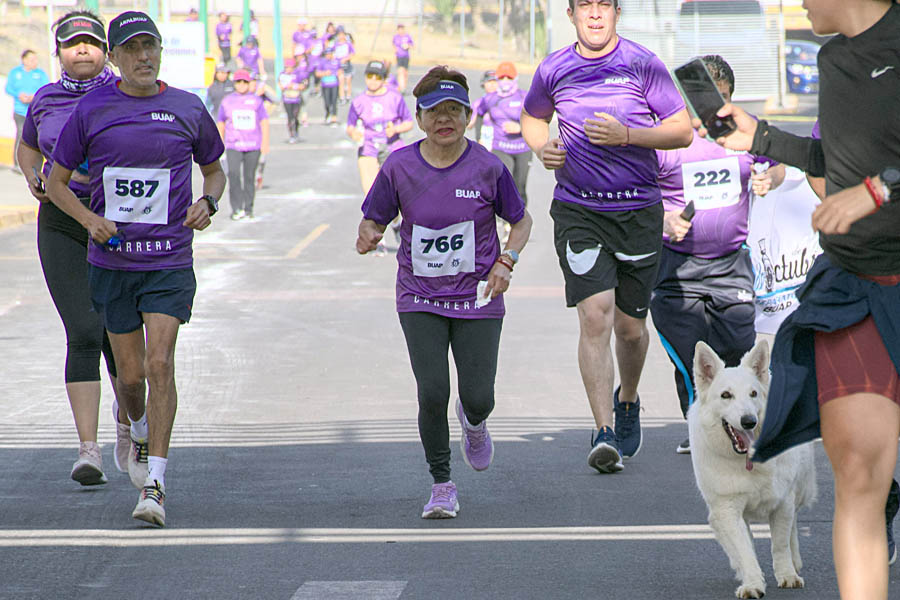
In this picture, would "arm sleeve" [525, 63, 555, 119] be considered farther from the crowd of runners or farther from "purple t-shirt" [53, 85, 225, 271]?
"purple t-shirt" [53, 85, 225, 271]

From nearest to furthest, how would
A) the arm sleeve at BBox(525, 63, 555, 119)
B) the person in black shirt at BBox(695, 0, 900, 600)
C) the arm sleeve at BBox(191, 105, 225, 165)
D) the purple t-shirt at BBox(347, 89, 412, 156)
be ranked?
the person in black shirt at BBox(695, 0, 900, 600), the arm sleeve at BBox(191, 105, 225, 165), the arm sleeve at BBox(525, 63, 555, 119), the purple t-shirt at BBox(347, 89, 412, 156)

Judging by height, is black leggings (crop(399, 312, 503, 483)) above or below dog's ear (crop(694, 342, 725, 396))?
below

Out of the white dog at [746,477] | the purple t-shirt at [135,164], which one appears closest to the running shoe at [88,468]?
the purple t-shirt at [135,164]

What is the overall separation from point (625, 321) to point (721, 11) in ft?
80.0

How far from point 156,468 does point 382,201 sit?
1.50 meters

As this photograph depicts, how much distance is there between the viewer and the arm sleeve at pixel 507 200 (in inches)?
255

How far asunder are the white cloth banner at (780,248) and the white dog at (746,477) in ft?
8.74

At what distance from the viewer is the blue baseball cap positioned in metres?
6.31

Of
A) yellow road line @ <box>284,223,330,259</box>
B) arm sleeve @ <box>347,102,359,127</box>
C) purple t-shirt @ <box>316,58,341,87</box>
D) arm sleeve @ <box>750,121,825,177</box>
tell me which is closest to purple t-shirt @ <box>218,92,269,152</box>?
yellow road line @ <box>284,223,330,259</box>

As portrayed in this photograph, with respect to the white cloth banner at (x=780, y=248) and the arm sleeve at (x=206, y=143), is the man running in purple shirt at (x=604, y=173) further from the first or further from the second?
the arm sleeve at (x=206, y=143)

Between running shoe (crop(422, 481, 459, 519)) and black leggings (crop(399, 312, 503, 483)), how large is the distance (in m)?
0.09

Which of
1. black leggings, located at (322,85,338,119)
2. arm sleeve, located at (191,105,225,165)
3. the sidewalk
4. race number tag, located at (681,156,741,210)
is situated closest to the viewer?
arm sleeve, located at (191,105,225,165)

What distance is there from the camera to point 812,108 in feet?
89.9

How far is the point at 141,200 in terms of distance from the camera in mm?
6398
